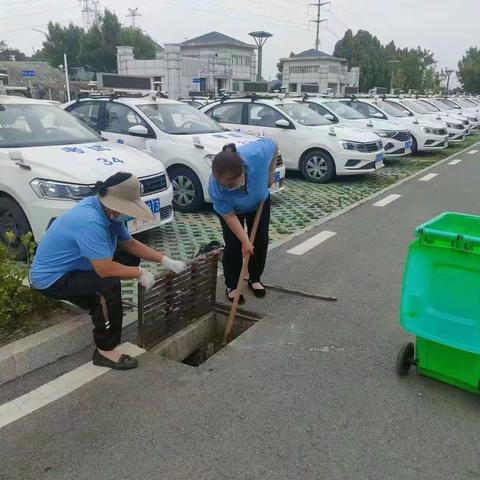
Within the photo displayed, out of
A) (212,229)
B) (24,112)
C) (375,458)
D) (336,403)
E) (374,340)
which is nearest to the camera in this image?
(375,458)

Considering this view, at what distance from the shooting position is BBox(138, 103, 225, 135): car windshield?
23.2ft

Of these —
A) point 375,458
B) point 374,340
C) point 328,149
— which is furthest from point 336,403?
point 328,149

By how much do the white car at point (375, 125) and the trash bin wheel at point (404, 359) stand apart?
8.69 meters

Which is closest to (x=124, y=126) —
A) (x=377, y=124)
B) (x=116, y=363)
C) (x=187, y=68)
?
(x=116, y=363)

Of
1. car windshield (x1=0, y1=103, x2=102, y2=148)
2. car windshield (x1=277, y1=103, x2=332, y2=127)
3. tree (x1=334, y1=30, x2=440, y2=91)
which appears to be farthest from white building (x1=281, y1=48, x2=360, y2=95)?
car windshield (x1=0, y1=103, x2=102, y2=148)

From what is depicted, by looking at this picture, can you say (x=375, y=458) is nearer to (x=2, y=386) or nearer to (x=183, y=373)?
(x=183, y=373)

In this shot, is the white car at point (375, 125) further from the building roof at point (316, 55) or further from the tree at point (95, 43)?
the tree at point (95, 43)

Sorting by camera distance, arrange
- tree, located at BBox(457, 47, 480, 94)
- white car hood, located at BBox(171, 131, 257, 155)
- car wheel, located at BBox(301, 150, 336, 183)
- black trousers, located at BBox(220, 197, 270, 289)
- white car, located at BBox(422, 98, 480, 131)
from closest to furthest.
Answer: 1. black trousers, located at BBox(220, 197, 270, 289)
2. white car hood, located at BBox(171, 131, 257, 155)
3. car wheel, located at BBox(301, 150, 336, 183)
4. white car, located at BBox(422, 98, 480, 131)
5. tree, located at BBox(457, 47, 480, 94)

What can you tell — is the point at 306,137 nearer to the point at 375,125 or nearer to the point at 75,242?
the point at 375,125

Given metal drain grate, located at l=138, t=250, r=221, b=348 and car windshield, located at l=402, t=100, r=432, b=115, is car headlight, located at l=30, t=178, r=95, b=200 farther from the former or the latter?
car windshield, located at l=402, t=100, r=432, b=115

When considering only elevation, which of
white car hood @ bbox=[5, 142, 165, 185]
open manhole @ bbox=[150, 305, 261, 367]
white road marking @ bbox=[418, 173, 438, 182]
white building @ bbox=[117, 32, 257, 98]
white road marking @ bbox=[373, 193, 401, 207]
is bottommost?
open manhole @ bbox=[150, 305, 261, 367]

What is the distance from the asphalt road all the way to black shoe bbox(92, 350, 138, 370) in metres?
0.05

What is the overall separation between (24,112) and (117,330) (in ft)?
11.2

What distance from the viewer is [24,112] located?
17.7 feet
